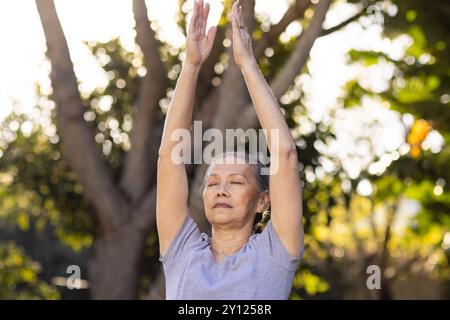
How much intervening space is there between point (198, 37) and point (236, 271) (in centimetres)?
69

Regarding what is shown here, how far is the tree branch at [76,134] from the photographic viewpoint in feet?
19.8

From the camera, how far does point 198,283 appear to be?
2.16 m

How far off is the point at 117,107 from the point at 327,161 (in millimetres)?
1975

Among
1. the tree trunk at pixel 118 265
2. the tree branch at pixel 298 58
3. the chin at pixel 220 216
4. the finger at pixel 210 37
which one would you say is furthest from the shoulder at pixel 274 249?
the tree trunk at pixel 118 265

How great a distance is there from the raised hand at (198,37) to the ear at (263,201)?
41 centimetres

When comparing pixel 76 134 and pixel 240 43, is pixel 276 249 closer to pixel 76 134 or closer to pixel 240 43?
pixel 240 43

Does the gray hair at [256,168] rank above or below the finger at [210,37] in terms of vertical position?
below

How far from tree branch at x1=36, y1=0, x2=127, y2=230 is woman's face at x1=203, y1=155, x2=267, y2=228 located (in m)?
3.84

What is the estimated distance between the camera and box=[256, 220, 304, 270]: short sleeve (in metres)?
2.18

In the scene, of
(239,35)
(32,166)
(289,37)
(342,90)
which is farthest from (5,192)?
(239,35)

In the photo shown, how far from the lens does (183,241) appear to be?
7.64 ft

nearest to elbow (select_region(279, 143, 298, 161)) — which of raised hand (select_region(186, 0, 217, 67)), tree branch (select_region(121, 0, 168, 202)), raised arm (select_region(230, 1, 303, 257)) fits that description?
raised arm (select_region(230, 1, 303, 257))

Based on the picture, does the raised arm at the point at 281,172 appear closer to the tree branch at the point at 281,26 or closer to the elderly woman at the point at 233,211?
the elderly woman at the point at 233,211

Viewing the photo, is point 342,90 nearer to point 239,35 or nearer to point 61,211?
point 61,211
